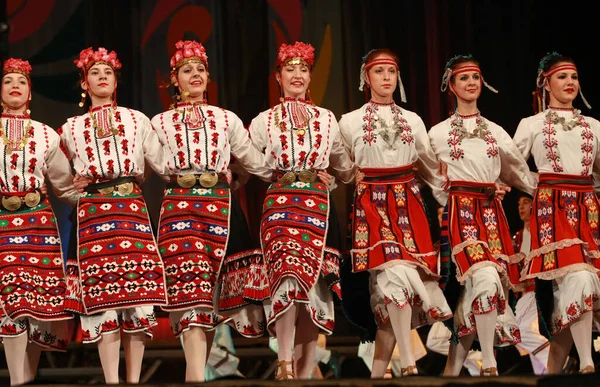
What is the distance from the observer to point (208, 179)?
5863 millimetres

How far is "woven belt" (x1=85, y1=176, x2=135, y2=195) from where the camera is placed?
5742 mm

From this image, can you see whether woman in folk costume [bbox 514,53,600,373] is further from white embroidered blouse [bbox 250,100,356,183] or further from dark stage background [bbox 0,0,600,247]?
dark stage background [bbox 0,0,600,247]

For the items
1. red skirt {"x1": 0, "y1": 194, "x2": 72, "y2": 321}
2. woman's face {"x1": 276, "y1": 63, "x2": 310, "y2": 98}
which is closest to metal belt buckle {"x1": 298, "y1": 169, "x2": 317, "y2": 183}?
woman's face {"x1": 276, "y1": 63, "x2": 310, "y2": 98}

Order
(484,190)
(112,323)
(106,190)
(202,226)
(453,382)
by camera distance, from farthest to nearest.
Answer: (484,190) → (202,226) → (106,190) → (112,323) → (453,382)

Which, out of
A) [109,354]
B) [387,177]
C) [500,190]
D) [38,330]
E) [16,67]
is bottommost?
[109,354]

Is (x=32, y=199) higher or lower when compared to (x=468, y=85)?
lower

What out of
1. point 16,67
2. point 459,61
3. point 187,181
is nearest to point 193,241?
point 187,181

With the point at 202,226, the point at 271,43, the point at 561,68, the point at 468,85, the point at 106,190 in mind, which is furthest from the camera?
the point at 271,43

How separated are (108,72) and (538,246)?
2537 millimetres

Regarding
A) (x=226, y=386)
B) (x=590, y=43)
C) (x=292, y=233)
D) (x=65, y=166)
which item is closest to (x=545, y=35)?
(x=590, y=43)

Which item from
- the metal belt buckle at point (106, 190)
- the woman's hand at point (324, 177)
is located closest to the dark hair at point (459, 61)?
the woman's hand at point (324, 177)

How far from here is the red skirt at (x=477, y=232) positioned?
6004mm

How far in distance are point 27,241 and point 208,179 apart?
992mm

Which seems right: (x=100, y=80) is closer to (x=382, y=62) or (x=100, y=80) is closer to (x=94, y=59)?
(x=94, y=59)
